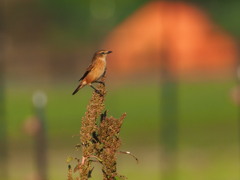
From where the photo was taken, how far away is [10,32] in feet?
130

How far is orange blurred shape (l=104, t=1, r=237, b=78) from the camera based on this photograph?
36688mm

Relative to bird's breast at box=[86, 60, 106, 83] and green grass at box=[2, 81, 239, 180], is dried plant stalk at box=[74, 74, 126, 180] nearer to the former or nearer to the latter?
bird's breast at box=[86, 60, 106, 83]

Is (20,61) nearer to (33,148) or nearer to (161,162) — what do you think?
(33,148)

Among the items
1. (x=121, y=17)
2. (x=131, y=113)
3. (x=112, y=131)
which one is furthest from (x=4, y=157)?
(x=121, y=17)

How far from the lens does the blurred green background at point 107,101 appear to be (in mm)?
19672

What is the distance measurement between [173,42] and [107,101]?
46.5ft

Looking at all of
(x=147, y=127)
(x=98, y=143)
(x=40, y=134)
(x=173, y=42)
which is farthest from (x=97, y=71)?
(x=173, y=42)

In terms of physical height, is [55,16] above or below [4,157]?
above

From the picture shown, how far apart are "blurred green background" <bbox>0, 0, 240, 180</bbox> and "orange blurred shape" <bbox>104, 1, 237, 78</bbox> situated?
0.49 metres

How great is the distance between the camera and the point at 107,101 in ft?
78.2

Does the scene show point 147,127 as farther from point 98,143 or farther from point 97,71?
point 98,143

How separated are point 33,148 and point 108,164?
18.9m

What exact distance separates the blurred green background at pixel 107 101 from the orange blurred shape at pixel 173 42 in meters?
0.49

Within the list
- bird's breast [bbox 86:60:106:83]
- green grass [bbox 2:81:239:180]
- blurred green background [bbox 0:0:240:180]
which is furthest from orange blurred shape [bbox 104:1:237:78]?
bird's breast [bbox 86:60:106:83]
